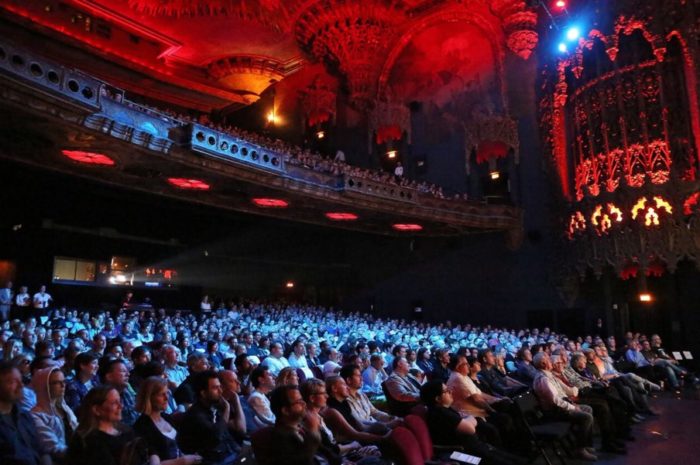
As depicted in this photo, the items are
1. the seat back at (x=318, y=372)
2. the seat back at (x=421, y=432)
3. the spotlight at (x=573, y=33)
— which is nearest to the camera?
the seat back at (x=421, y=432)

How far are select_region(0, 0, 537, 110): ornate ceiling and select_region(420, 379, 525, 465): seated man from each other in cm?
1553

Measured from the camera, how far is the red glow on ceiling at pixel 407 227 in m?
18.9

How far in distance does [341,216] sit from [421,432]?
45.9 ft

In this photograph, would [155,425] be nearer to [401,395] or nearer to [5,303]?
[401,395]

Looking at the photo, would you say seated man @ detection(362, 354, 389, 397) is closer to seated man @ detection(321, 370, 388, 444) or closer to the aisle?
the aisle

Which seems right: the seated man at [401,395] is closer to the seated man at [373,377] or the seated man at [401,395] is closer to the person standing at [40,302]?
the seated man at [373,377]

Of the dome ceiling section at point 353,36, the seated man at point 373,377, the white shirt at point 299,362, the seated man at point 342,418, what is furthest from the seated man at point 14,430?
the dome ceiling section at point 353,36

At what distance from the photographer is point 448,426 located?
423cm

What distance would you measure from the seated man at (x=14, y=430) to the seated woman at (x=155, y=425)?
533 millimetres

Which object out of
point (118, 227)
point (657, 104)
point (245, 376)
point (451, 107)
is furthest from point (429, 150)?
point (245, 376)

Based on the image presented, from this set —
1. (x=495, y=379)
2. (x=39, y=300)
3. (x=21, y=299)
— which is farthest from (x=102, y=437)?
(x=39, y=300)

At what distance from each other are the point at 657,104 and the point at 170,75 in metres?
16.1

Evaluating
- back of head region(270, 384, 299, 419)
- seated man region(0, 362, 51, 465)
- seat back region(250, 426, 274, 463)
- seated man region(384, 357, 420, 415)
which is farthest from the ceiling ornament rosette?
seated man region(0, 362, 51, 465)

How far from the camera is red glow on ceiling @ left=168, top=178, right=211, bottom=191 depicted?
13219 mm
